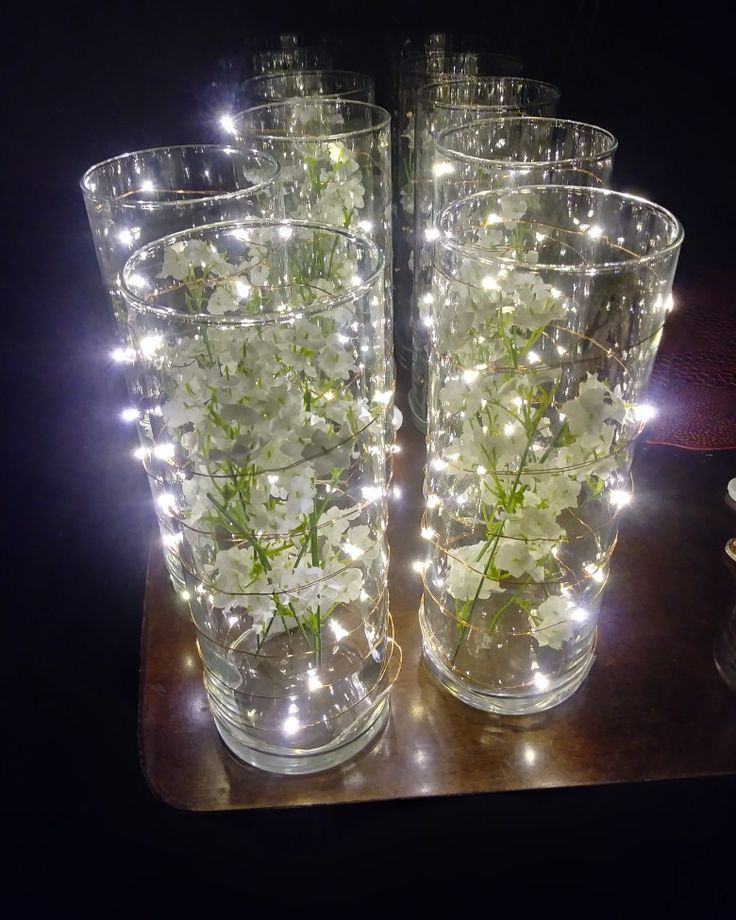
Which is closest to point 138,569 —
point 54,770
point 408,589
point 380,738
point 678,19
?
point 54,770

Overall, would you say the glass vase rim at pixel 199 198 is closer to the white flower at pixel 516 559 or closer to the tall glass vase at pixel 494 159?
the tall glass vase at pixel 494 159

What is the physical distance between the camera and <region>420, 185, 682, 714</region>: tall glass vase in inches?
26.1

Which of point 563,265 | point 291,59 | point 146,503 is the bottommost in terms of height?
point 146,503

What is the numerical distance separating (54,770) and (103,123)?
104cm

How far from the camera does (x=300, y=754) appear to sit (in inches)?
29.1

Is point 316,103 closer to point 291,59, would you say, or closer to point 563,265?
point 291,59

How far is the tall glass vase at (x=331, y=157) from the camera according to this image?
94 centimetres

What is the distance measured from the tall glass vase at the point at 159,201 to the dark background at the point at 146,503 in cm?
40

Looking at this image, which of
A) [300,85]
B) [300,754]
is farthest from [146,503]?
[300,754]

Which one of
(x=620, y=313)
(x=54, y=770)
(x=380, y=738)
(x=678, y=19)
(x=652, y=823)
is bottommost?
(x=54, y=770)

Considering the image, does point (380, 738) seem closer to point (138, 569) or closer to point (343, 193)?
point (343, 193)

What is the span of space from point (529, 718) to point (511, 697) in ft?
0.10

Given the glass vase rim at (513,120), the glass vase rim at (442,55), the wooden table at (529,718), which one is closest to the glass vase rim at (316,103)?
the glass vase rim at (513,120)

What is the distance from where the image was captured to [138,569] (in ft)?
5.01
